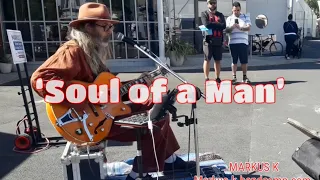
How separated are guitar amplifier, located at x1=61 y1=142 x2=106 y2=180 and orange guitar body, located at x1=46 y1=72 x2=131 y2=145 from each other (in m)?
0.12

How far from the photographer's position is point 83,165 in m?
2.70

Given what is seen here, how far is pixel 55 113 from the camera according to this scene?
2.66 m

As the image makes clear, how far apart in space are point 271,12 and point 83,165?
1479 cm

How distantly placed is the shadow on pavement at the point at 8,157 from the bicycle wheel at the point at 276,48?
41.3 feet

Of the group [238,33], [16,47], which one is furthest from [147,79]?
[238,33]

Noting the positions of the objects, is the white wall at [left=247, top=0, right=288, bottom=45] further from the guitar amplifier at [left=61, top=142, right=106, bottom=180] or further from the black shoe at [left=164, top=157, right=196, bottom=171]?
the guitar amplifier at [left=61, top=142, right=106, bottom=180]

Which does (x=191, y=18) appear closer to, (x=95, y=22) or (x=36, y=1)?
(x=36, y=1)

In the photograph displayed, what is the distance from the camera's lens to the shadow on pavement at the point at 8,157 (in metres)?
3.62

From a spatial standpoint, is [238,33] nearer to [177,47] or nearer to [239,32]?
[239,32]

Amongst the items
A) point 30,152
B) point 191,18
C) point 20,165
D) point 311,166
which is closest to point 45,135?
point 30,152

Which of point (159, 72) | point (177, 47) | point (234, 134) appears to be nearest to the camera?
point (159, 72)

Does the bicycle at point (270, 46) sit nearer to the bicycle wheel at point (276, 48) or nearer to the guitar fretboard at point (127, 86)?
the bicycle wheel at point (276, 48)

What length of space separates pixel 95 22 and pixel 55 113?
788mm

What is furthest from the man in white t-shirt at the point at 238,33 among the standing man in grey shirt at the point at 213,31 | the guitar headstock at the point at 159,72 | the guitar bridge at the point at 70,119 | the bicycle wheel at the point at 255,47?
the bicycle wheel at the point at 255,47
